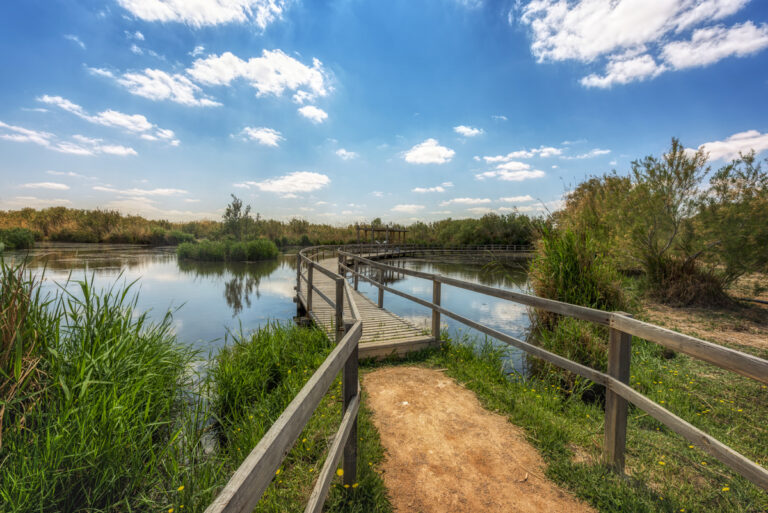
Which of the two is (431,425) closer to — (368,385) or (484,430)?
(484,430)

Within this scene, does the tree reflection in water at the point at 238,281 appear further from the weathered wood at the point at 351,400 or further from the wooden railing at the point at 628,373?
the wooden railing at the point at 628,373

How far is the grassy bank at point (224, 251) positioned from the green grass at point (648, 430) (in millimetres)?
24467

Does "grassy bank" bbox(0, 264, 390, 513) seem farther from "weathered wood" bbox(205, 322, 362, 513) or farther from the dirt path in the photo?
"weathered wood" bbox(205, 322, 362, 513)

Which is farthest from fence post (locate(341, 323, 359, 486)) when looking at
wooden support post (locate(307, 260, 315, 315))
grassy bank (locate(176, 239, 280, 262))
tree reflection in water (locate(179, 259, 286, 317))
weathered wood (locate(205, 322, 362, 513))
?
grassy bank (locate(176, 239, 280, 262))

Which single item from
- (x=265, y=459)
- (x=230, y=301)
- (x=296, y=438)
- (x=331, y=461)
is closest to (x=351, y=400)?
(x=331, y=461)

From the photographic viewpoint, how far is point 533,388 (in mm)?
3641

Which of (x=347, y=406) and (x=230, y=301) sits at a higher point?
(x=347, y=406)

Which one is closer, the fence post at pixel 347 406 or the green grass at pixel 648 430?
the fence post at pixel 347 406

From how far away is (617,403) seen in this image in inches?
84.6

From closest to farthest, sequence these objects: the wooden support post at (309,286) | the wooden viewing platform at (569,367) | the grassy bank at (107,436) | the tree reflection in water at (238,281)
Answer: the wooden viewing platform at (569,367)
the grassy bank at (107,436)
the wooden support post at (309,286)
the tree reflection in water at (238,281)

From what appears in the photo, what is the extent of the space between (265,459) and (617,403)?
2378 millimetres

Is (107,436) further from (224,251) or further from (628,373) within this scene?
(224,251)

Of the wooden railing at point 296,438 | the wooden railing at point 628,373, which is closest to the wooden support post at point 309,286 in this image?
the wooden railing at point 296,438

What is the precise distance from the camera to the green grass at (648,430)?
6.52 feet
